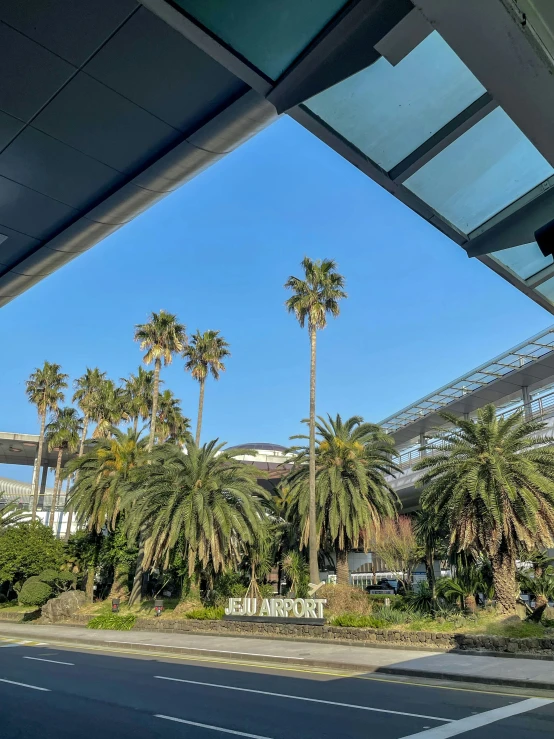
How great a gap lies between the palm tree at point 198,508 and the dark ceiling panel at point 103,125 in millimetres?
23577

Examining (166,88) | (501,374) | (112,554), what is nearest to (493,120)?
(166,88)

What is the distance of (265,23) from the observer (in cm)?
256

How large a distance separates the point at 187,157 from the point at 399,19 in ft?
7.12

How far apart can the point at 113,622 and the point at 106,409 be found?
2473cm

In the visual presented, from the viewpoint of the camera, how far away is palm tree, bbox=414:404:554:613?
18.8 meters

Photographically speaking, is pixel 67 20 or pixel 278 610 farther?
pixel 278 610

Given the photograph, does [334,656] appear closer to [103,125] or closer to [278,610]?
[278,610]

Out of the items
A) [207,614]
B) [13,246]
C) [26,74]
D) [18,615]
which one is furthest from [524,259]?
[18,615]

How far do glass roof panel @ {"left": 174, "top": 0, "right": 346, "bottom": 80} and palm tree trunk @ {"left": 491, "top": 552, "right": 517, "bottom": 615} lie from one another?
1984cm

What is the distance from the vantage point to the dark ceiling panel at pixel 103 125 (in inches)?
143

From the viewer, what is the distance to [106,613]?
30.3 m

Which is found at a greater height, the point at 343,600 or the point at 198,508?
the point at 198,508

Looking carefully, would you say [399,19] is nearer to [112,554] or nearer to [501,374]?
[112,554]

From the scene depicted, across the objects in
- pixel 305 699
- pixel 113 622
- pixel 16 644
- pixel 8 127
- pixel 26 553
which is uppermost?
pixel 8 127
